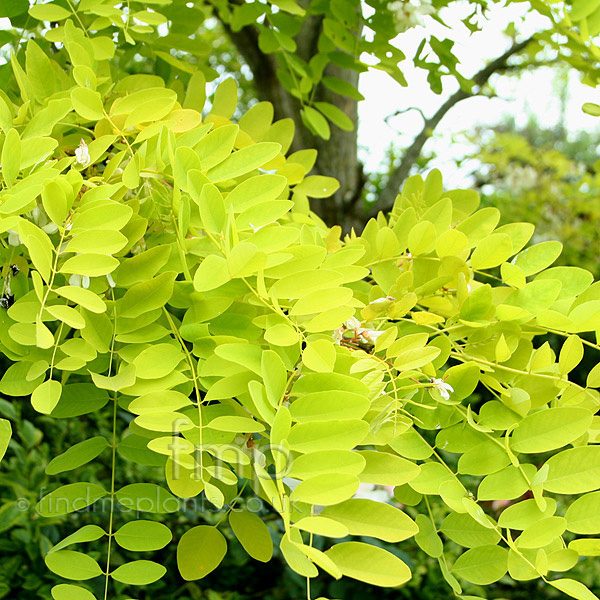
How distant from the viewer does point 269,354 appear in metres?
0.47

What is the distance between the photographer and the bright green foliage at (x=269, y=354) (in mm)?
474

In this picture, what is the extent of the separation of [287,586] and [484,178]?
2.85 meters

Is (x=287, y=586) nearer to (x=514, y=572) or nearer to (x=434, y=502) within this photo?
(x=434, y=502)

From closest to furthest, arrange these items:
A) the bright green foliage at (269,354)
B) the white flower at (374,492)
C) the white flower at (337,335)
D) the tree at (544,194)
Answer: the bright green foliage at (269,354)
the white flower at (337,335)
the white flower at (374,492)
the tree at (544,194)

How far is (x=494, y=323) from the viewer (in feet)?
1.99

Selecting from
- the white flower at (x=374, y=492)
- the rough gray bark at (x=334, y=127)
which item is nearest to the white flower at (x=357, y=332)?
the white flower at (x=374, y=492)

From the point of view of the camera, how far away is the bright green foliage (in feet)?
1.56

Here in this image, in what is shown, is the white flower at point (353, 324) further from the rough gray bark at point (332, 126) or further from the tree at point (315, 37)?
the rough gray bark at point (332, 126)

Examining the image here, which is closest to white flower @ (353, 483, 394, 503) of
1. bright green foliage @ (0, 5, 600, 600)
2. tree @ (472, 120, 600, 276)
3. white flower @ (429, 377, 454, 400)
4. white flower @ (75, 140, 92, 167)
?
bright green foliage @ (0, 5, 600, 600)

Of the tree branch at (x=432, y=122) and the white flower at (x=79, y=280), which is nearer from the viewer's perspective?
the white flower at (x=79, y=280)

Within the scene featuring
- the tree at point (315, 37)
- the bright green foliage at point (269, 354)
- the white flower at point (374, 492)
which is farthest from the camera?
the white flower at point (374, 492)

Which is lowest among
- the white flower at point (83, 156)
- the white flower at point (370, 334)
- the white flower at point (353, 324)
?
the white flower at point (370, 334)

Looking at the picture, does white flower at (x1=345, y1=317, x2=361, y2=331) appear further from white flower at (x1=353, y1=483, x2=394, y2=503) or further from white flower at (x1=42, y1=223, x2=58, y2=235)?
white flower at (x1=353, y1=483, x2=394, y2=503)

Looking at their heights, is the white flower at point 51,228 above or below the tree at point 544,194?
above
